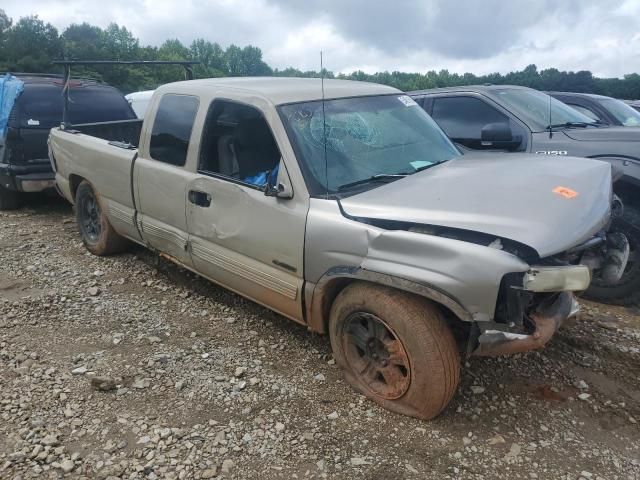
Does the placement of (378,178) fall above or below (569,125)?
below

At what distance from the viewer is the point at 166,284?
15.8 ft

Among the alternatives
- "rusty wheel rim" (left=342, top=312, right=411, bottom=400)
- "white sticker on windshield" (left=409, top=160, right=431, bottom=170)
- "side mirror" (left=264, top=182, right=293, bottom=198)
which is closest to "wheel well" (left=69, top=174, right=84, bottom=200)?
"side mirror" (left=264, top=182, right=293, bottom=198)

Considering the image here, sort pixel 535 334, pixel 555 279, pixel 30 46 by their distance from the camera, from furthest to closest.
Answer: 1. pixel 30 46
2. pixel 535 334
3. pixel 555 279

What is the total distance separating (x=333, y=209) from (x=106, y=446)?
5.60 ft

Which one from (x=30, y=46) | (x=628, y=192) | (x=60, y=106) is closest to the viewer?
(x=628, y=192)

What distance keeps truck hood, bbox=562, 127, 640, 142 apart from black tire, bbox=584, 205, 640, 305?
2.31ft

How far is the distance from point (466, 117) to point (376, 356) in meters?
3.63

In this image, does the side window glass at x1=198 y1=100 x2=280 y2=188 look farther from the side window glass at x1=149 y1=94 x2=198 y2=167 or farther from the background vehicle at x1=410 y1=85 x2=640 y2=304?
the background vehicle at x1=410 y1=85 x2=640 y2=304

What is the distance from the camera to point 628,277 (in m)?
4.43

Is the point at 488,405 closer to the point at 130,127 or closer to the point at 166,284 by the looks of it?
the point at 166,284

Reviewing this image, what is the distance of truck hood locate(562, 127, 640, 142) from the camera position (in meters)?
4.75

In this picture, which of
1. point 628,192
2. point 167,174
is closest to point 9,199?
point 167,174

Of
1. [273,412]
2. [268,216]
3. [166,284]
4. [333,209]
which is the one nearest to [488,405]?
[273,412]

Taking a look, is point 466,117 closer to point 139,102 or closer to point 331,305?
point 331,305
